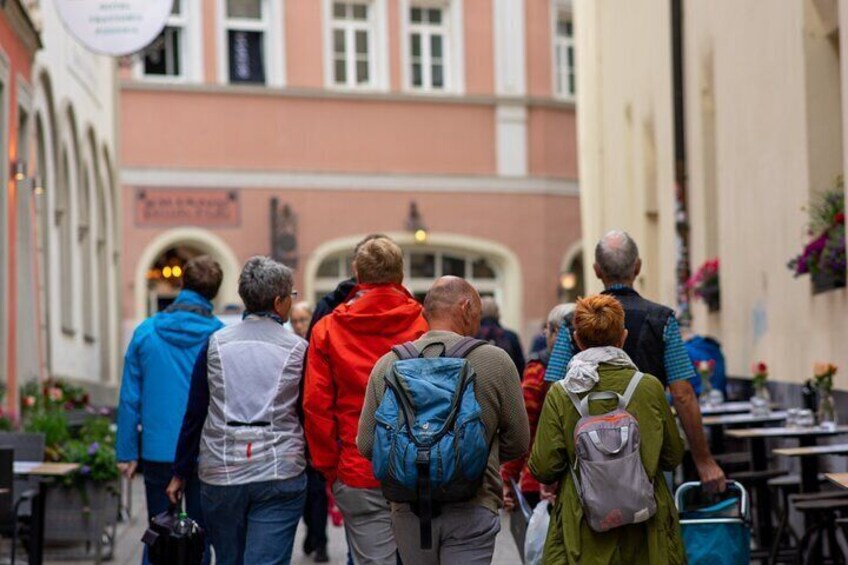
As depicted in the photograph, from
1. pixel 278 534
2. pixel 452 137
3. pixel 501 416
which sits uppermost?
pixel 452 137

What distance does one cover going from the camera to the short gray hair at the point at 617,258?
8477 millimetres

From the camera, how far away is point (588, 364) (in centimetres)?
715

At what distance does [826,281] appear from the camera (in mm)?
12086

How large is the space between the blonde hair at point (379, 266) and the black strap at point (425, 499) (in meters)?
1.40

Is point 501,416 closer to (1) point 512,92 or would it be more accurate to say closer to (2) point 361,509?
(2) point 361,509

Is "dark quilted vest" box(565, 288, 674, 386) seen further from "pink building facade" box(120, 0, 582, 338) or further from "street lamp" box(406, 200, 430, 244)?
"street lamp" box(406, 200, 430, 244)

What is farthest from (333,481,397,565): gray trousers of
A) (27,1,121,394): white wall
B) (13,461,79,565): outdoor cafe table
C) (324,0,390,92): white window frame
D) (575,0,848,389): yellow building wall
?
(324,0,390,92): white window frame

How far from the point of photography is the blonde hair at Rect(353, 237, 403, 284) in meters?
8.00

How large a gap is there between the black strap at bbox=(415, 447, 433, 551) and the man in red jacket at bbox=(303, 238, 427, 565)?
66 centimetres

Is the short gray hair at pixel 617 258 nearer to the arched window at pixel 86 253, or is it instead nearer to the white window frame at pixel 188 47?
the arched window at pixel 86 253

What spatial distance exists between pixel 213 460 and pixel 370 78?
88.0ft

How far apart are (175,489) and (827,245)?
514cm

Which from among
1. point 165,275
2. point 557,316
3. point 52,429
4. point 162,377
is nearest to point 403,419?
point 162,377

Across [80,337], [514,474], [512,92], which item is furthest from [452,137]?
[514,474]
